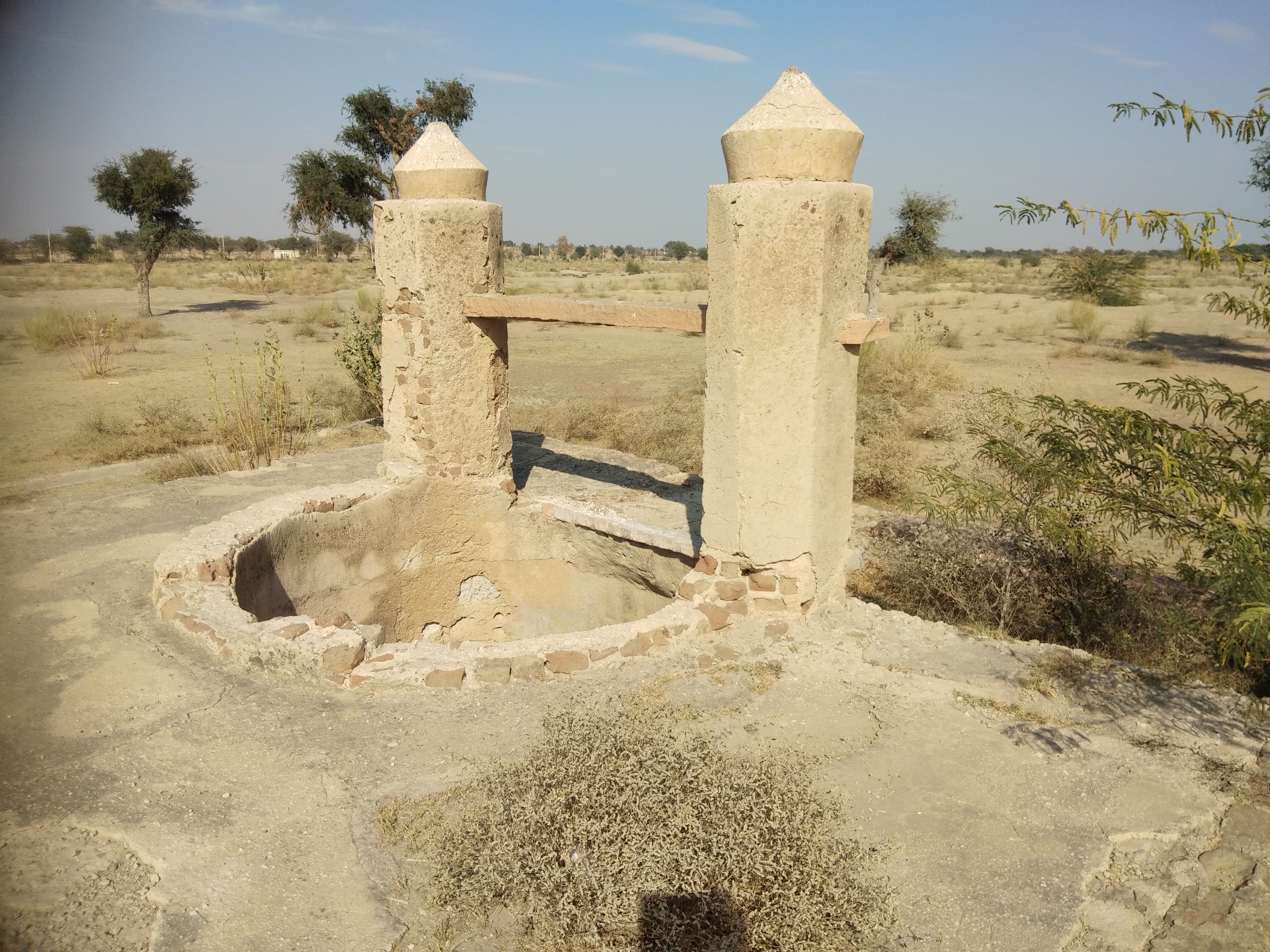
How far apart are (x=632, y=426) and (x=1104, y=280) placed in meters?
19.9

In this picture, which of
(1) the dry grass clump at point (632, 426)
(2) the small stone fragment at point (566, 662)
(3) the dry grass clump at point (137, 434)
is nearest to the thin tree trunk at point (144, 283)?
(3) the dry grass clump at point (137, 434)

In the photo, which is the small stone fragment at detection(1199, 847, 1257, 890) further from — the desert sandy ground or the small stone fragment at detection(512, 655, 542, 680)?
the small stone fragment at detection(512, 655, 542, 680)

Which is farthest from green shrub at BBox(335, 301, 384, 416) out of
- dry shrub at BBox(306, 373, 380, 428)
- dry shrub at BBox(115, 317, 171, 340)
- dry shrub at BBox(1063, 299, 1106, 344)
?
dry shrub at BBox(1063, 299, 1106, 344)

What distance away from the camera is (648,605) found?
22.3 ft

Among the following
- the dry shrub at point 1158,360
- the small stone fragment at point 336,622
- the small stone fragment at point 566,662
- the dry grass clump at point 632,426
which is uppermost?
the dry shrub at point 1158,360

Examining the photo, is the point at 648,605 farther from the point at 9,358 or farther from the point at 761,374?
the point at 9,358

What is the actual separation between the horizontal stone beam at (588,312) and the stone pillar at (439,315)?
0.64ft

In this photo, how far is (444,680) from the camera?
450 centimetres

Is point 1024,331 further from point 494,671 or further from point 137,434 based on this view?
point 494,671

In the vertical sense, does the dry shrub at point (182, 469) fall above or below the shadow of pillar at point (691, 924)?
above

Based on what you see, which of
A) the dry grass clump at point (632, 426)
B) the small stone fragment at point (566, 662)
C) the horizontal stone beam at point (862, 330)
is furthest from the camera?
the dry grass clump at point (632, 426)

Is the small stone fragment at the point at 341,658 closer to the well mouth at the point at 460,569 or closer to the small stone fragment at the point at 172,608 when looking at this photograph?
the small stone fragment at the point at 172,608

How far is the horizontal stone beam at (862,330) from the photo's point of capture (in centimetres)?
477

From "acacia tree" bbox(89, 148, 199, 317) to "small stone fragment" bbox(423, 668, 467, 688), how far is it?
2053 cm
